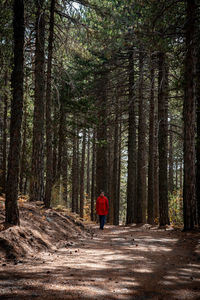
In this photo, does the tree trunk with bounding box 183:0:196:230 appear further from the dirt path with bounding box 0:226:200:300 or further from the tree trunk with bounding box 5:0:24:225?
the tree trunk with bounding box 5:0:24:225

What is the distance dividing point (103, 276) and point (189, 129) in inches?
298

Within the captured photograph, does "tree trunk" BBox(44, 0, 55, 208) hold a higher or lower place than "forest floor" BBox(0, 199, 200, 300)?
higher

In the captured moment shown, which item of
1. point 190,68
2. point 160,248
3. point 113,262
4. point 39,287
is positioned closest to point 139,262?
point 113,262

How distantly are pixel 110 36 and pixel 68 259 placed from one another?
396 inches

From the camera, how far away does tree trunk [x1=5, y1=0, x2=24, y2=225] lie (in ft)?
20.8

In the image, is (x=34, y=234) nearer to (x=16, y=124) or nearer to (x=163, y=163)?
(x=16, y=124)

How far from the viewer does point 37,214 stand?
8.62m

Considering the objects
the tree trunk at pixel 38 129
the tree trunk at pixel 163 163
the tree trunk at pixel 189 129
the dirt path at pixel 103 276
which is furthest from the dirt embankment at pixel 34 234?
the tree trunk at pixel 163 163

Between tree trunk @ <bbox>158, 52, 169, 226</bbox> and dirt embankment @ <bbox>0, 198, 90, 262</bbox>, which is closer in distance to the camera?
dirt embankment @ <bbox>0, 198, 90, 262</bbox>

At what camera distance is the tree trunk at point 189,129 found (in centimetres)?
977

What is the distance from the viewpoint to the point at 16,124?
657cm

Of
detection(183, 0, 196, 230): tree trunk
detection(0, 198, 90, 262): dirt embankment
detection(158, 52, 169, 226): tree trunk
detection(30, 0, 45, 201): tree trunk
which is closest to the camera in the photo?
detection(0, 198, 90, 262): dirt embankment

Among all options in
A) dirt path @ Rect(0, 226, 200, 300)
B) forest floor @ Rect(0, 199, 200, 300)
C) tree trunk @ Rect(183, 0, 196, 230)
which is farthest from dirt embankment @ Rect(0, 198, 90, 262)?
tree trunk @ Rect(183, 0, 196, 230)

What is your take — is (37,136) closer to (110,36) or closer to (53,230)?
(53,230)
